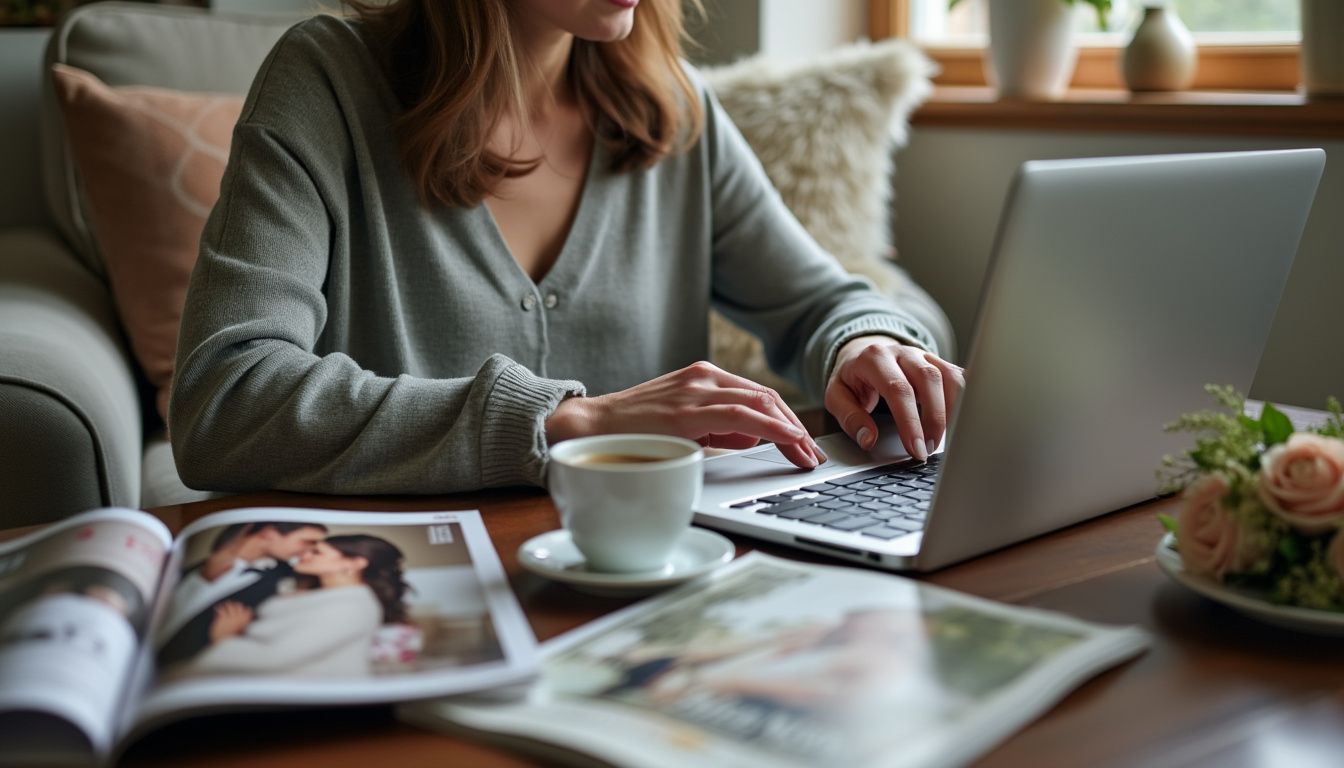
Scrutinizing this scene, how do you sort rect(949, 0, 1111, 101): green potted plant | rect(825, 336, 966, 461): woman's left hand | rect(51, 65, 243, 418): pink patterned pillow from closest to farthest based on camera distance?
rect(825, 336, 966, 461): woman's left hand < rect(51, 65, 243, 418): pink patterned pillow < rect(949, 0, 1111, 101): green potted plant

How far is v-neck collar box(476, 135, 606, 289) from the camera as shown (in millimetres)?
1294

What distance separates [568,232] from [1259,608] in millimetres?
880

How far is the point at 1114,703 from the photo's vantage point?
0.56 m

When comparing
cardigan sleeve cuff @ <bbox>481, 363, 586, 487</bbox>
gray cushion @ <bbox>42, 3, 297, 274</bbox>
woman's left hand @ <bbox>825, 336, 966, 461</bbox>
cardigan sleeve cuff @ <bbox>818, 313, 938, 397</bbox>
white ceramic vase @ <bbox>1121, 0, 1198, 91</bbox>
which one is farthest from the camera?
white ceramic vase @ <bbox>1121, 0, 1198, 91</bbox>

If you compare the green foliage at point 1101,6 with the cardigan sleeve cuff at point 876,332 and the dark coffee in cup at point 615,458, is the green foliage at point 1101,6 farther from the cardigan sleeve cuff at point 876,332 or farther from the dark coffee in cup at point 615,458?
the dark coffee in cup at point 615,458

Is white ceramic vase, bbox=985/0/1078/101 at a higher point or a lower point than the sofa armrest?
higher

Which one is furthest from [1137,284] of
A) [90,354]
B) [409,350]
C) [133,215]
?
[133,215]

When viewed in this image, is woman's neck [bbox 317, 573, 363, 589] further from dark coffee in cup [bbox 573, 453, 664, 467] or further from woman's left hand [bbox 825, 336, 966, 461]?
woman's left hand [bbox 825, 336, 966, 461]

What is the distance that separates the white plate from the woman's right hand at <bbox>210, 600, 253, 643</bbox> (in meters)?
0.47

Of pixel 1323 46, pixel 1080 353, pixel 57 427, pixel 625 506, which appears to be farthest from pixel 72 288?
pixel 1323 46

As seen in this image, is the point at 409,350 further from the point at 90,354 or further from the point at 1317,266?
the point at 1317,266

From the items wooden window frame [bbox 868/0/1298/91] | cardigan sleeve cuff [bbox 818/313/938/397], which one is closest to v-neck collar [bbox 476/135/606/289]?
cardigan sleeve cuff [bbox 818/313/938/397]

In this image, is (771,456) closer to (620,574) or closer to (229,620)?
(620,574)

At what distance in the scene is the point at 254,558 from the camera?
0.68 metres
